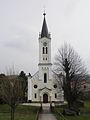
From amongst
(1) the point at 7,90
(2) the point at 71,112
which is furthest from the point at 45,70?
(1) the point at 7,90

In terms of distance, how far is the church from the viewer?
168 ft

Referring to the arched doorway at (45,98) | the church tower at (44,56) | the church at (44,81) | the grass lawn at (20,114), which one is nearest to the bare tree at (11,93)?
the grass lawn at (20,114)

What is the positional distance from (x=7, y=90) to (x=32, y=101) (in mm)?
32074

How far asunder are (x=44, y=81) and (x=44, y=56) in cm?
603

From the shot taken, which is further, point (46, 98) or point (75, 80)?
point (46, 98)

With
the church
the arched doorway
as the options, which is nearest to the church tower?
the church

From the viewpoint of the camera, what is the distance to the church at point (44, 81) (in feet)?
168

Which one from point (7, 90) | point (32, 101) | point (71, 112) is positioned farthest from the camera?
point (32, 101)

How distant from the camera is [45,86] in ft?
169

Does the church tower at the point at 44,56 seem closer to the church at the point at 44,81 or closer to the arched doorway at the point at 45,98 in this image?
the church at the point at 44,81

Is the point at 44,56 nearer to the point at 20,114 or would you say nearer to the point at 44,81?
the point at 44,81

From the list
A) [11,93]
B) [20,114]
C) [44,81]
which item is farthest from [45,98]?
[11,93]

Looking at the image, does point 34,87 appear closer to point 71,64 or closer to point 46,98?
point 46,98

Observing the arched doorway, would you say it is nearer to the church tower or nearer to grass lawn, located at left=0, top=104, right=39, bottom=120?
the church tower
